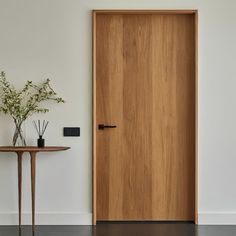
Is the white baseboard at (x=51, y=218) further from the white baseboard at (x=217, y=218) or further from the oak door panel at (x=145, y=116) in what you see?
the white baseboard at (x=217, y=218)

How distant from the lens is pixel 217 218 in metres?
3.83

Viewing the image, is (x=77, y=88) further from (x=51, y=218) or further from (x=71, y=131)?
(x=51, y=218)

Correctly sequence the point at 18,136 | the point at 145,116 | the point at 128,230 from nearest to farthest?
the point at 128,230, the point at 18,136, the point at 145,116

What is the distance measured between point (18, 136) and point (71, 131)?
507 millimetres

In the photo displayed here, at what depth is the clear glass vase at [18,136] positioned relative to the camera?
372 cm

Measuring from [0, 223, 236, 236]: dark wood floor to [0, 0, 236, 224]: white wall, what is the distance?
0.16 m

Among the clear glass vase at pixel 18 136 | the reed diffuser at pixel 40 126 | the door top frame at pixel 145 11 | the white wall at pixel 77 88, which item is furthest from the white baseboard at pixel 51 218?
the door top frame at pixel 145 11

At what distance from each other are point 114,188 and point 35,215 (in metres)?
0.80

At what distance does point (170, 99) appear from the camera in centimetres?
392

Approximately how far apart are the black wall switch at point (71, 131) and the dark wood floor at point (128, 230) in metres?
0.87

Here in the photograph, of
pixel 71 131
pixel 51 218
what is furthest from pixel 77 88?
pixel 51 218

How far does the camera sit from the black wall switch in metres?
3.84

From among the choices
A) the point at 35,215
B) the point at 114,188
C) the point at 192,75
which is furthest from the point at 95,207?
the point at 192,75

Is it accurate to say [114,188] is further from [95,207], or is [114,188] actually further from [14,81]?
[14,81]
